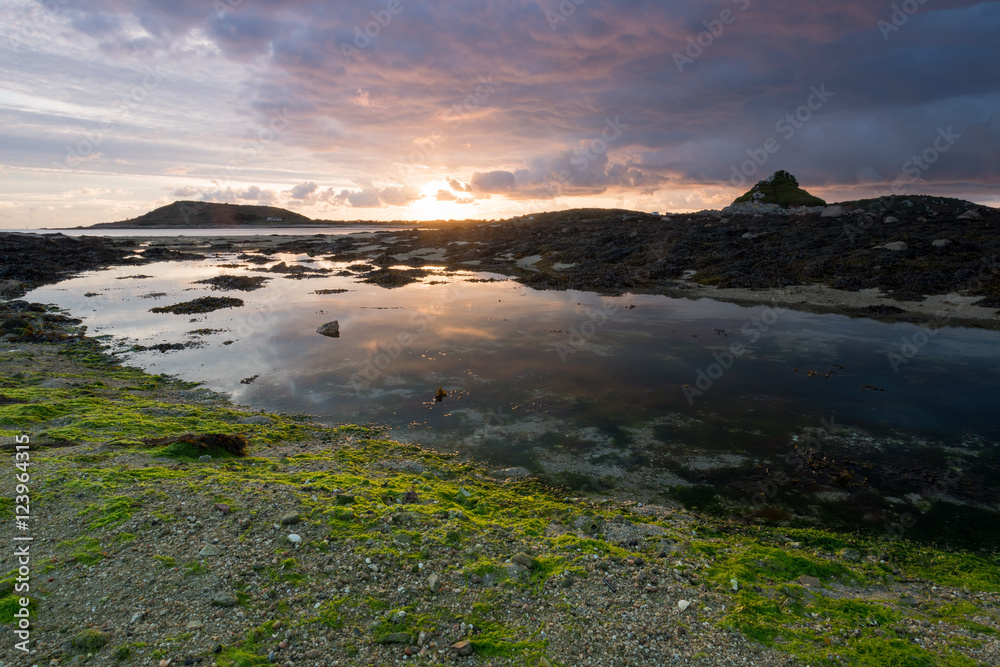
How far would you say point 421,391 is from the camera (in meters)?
16.5

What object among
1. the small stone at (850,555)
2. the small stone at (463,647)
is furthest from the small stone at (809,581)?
the small stone at (463,647)

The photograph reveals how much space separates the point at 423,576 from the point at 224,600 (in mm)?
2688

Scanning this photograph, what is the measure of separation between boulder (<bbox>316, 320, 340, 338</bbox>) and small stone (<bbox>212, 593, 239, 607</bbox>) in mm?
19001

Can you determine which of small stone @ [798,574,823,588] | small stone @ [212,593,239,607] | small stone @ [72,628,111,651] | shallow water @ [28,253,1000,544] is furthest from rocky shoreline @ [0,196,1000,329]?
small stone @ [72,628,111,651]

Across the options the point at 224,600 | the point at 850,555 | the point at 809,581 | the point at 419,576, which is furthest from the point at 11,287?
the point at 850,555

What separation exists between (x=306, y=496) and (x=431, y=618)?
3.89 metres

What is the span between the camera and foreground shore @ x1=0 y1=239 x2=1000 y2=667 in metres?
5.58

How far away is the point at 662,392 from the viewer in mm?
16453

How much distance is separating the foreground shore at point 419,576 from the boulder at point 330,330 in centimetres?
1353

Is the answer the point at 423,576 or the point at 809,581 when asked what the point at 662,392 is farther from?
the point at 423,576

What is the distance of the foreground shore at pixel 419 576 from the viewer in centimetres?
558

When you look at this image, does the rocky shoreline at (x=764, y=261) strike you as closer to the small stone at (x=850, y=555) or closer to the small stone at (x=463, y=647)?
the small stone at (x=850, y=555)

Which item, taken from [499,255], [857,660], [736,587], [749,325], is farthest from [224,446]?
[499,255]

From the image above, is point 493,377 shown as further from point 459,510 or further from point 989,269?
point 989,269
